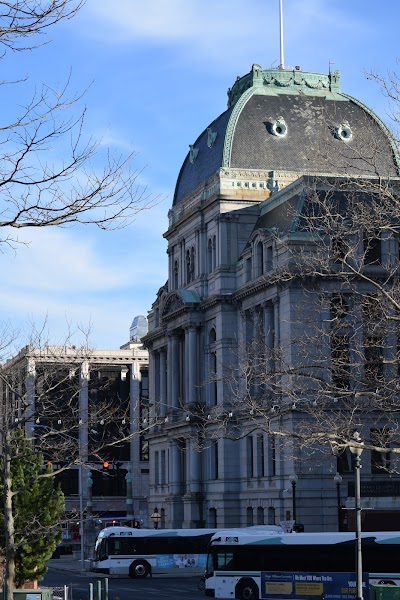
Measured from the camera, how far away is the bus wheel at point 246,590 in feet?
171

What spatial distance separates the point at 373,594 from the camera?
128 feet

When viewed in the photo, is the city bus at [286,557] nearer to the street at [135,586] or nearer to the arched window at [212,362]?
the street at [135,586]

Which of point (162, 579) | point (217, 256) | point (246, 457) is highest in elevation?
point (217, 256)

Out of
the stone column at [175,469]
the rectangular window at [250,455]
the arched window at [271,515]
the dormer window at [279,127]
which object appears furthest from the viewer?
the stone column at [175,469]

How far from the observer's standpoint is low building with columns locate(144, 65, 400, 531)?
3337 inches

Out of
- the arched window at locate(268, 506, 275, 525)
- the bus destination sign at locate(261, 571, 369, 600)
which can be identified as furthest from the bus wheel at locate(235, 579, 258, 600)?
the arched window at locate(268, 506, 275, 525)

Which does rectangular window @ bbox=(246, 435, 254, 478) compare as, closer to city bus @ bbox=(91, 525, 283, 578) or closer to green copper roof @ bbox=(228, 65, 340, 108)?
city bus @ bbox=(91, 525, 283, 578)

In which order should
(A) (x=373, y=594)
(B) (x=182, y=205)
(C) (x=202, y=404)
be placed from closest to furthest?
(A) (x=373, y=594) → (C) (x=202, y=404) → (B) (x=182, y=205)

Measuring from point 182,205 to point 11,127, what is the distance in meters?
84.0

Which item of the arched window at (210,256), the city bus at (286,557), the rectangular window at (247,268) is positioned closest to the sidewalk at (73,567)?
the city bus at (286,557)

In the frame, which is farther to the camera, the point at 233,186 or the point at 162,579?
the point at 233,186

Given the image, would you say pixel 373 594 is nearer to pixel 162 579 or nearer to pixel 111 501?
Result: pixel 162 579

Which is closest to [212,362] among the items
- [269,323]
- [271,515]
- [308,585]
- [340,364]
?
[269,323]

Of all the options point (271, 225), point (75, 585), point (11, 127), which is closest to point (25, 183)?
point (11, 127)
